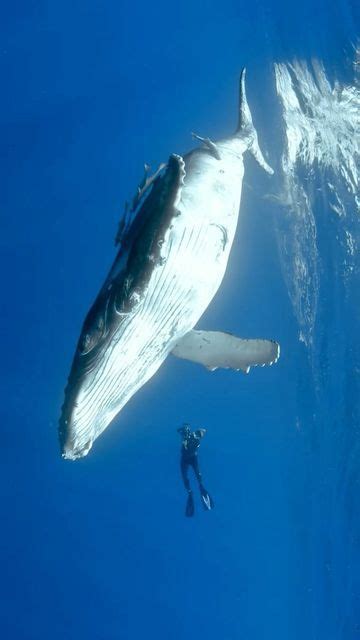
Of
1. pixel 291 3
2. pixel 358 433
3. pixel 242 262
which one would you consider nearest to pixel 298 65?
pixel 291 3

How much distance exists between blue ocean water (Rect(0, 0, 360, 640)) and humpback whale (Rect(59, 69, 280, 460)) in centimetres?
1167

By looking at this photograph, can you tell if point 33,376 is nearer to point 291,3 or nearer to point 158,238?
point 291,3

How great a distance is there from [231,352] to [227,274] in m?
16.9

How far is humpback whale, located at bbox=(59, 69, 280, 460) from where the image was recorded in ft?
8.32

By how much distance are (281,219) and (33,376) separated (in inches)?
651

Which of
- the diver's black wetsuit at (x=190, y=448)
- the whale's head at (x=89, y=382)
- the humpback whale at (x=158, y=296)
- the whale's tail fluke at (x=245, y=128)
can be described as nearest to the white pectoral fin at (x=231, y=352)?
the humpback whale at (x=158, y=296)

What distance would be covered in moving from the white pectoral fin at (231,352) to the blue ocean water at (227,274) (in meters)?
12.3

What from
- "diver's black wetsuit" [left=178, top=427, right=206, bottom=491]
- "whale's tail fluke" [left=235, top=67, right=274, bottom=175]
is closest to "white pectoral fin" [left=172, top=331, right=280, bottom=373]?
"whale's tail fluke" [left=235, top=67, right=274, bottom=175]

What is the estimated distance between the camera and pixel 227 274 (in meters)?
21.9

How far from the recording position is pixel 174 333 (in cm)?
395

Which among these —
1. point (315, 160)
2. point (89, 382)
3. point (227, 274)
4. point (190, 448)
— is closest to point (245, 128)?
point (89, 382)

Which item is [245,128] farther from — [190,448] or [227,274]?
[190,448]

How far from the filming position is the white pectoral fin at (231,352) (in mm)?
5035

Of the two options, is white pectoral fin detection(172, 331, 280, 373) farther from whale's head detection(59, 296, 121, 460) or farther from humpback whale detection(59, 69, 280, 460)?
whale's head detection(59, 296, 121, 460)
